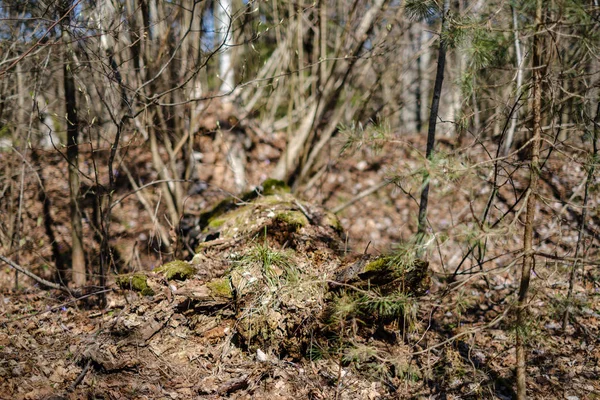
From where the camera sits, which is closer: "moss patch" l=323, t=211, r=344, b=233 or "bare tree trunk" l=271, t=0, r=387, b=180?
"moss patch" l=323, t=211, r=344, b=233

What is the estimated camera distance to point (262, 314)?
11.7 feet

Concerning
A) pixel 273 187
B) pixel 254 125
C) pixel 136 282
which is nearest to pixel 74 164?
pixel 136 282

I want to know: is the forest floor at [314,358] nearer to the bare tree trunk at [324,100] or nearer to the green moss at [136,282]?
the green moss at [136,282]

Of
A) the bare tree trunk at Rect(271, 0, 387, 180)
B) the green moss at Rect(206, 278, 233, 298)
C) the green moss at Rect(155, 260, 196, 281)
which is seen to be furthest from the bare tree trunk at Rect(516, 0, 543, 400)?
the bare tree trunk at Rect(271, 0, 387, 180)

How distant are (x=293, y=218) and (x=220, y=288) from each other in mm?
1027

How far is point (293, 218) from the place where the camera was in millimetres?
4340

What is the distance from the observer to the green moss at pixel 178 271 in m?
3.85

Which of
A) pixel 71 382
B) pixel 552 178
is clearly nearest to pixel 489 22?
pixel 71 382

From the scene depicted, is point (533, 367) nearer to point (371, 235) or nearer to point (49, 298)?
point (371, 235)

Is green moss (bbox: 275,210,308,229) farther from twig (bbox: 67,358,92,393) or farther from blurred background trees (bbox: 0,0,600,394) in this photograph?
twig (bbox: 67,358,92,393)

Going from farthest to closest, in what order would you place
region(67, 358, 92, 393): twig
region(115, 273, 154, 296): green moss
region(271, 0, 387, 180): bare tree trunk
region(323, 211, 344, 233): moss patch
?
region(271, 0, 387, 180): bare tree trunk, region(323, 211, 344, 233): moss patch, region(115, 273, 154, 296): green moss, region(67, 358, 92, 393): twig

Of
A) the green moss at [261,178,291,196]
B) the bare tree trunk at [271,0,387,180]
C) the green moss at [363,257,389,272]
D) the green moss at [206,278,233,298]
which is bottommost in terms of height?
the green moss at [206,278,233,298]

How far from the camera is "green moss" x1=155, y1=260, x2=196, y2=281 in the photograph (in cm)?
385

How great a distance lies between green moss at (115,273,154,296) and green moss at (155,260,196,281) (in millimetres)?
159
